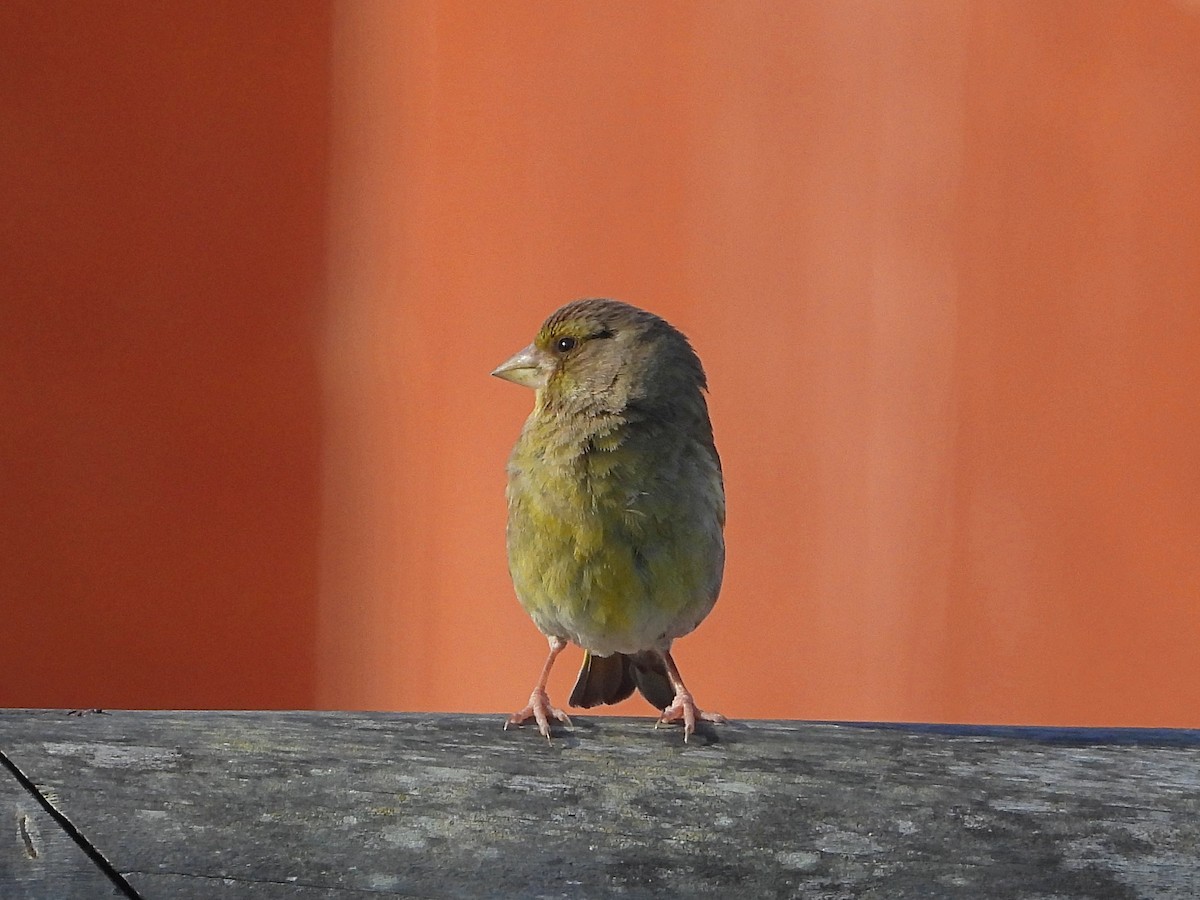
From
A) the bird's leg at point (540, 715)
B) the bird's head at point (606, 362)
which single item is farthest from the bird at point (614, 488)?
the bird's leg at point (540, 715)

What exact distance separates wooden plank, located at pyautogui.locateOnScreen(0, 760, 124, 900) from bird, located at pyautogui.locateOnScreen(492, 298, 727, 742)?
1.26 meters

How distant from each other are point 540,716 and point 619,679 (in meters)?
1.27

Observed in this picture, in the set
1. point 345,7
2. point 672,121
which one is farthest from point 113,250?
point 672,121

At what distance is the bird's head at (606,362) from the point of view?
9.37ft

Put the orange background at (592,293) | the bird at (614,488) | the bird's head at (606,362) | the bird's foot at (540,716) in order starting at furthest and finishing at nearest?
the orange background at (592,293) < the bird's head at (606,362) < the bird at (614,488) < the bird's foot at (540,716)

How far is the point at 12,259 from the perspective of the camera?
3.93 meters

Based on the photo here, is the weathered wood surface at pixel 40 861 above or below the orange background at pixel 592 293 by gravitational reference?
below

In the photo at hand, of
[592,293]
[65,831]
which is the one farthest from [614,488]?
[65,831]

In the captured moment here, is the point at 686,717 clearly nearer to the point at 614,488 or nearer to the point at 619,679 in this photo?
the point at 614,488

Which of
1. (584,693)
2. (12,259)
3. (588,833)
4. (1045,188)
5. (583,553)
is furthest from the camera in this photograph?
(12,259)

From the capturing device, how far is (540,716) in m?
1.88

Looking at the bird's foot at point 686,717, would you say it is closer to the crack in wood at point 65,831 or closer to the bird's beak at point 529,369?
the crack in wood at point 65,831

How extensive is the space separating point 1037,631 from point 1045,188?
42.0 inches

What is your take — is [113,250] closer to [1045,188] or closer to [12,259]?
[12,259]
